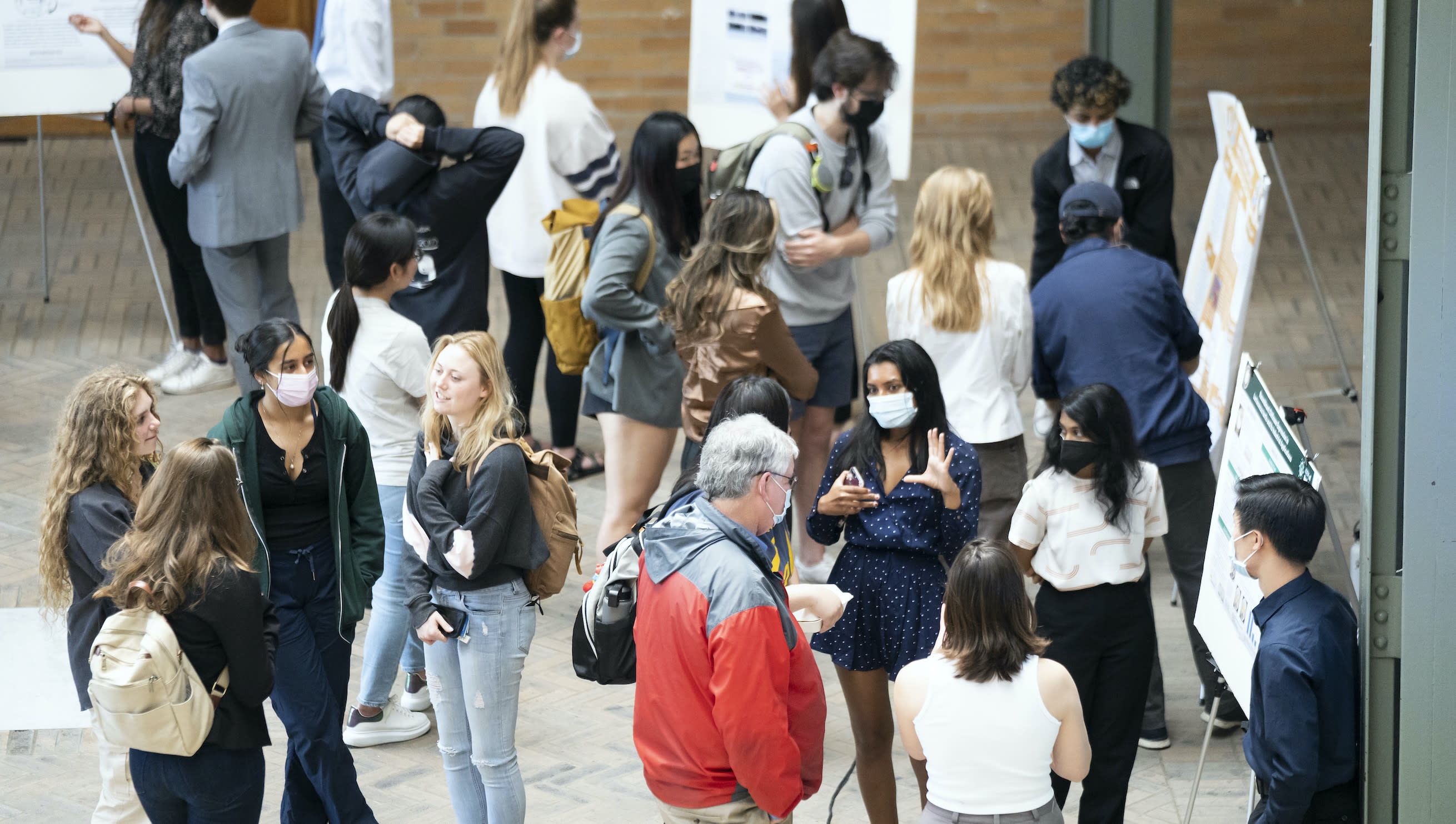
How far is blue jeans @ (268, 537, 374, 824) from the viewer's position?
14.4 feet

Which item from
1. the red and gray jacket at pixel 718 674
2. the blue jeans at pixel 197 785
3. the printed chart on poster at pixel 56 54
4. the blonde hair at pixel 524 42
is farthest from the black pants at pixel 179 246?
the red and gray jacket at pixel 718 674

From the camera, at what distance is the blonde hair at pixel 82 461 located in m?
4.02

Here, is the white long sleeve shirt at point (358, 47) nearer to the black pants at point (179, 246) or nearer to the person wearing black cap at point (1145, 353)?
the black pants at point (179, 246)

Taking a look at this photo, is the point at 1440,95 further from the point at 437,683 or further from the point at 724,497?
the point at 437,683

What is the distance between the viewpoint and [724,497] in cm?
353

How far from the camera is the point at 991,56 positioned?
12.5 meters

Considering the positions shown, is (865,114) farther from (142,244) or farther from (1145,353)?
(142,244)


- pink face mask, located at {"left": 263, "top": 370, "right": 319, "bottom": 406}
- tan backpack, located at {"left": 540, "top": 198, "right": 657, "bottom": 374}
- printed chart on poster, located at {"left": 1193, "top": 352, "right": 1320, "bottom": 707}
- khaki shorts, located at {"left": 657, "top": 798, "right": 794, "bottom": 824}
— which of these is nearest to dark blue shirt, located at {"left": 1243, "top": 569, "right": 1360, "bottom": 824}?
printed chart on poster, located at {"left": 1193, "top": 352, "right": 1320, "bottom": 707}

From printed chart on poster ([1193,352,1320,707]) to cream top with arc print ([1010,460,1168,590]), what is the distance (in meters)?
0.19

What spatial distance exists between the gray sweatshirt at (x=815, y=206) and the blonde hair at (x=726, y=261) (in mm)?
604

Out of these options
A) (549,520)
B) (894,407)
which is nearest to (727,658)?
(549,520)

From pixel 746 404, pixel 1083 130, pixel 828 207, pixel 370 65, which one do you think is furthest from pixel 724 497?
pixel 370 65

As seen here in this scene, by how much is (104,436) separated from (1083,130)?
168 inches

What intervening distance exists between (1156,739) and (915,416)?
1717 mm
